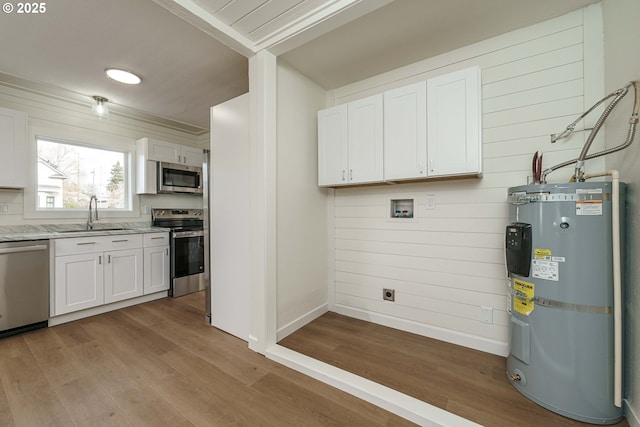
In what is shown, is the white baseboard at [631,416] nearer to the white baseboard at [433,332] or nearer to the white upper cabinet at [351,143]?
the white baseboard at [433,332]

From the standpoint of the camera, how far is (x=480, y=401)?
1.58 metres

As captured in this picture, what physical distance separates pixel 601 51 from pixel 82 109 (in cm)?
532

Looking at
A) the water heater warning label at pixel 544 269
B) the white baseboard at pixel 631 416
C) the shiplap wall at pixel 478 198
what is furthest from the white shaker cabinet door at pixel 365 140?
the white baseboard at pixel 631 416

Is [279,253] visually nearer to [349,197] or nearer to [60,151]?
[349,197]

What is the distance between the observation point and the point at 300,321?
2611 mm

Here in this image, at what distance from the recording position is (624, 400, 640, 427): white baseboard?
1.33m

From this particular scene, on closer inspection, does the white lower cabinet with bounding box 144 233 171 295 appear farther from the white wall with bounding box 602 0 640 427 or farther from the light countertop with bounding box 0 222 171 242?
the white wall with bounding box 602 0 640 427

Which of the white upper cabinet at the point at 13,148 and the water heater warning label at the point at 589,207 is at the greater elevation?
the white upper cabinet at the point at 13,148

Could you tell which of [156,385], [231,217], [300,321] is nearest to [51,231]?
[231,217]

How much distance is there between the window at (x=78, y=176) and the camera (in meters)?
3.23

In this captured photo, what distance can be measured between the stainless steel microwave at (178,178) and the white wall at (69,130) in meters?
0.36

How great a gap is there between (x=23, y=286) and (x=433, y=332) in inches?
154

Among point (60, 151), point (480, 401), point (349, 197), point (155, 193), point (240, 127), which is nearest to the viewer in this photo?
point (480, 401)

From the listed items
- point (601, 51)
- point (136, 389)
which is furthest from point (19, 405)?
point (601, 51)
